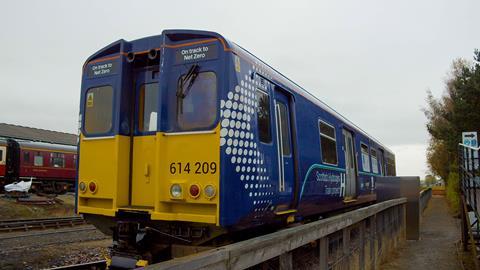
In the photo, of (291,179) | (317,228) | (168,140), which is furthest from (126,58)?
(317,228)

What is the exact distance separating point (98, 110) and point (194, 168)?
197cm

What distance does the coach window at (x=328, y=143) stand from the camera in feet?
Answer: 26.8

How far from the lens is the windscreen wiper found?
203 inches

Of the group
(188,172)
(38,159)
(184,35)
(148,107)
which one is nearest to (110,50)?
(148,107)

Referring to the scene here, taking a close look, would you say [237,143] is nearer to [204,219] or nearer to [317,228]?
[204,219]

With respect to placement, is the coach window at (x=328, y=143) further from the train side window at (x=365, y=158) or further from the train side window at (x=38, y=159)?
the train side window at (x=38, y=159)

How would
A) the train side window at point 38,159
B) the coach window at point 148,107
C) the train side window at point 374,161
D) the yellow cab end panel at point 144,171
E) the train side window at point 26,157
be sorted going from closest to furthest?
the yellow cab end panel at point 144,171
the coach window at point 148,107
the train side window at point 374,161
the train side window at point 26,157
the train side window at point 38,159

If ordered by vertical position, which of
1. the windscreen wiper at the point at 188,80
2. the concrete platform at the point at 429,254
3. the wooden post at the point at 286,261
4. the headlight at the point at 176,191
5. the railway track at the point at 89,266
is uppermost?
the windscreen wiper at the point at 188,80

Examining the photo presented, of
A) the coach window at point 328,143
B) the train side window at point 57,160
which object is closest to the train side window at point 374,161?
the coach window at point 328,143

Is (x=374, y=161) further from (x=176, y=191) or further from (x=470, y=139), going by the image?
(x=176, y=191)

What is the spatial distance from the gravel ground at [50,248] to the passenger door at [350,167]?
19.5ft

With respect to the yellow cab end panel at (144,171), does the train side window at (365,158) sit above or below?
above

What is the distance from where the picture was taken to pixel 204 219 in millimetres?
4734

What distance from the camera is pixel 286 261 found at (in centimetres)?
376
